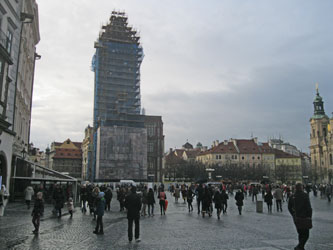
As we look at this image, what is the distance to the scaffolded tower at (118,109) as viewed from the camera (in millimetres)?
75562

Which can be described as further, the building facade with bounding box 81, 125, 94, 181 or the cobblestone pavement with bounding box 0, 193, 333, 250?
the building facade with bounding box 81, 125, 94, 181

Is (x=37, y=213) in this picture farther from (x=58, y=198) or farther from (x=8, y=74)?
(x=8, y=74)

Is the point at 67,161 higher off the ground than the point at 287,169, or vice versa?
the point at 67,161

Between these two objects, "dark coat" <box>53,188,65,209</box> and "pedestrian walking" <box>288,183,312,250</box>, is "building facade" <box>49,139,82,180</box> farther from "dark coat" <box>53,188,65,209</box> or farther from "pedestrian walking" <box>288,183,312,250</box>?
"pedestrian walking" <box>288,183,312,250</box>

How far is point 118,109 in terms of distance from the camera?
258 ft

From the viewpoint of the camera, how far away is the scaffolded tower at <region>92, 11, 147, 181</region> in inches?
2975

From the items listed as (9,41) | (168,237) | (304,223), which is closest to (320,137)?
(9,41)

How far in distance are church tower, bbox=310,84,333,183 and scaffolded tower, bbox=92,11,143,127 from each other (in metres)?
77.9

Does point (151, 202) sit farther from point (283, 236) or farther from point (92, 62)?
point (92, 62)

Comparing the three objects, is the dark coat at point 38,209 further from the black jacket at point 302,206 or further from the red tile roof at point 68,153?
the red tile roof at point 68,153

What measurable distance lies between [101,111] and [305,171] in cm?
8727

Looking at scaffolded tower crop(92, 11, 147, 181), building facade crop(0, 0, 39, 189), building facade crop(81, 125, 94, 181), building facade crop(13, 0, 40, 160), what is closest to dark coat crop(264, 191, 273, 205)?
building facade crop(0, 0, 39, 189)

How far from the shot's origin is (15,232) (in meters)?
13.4

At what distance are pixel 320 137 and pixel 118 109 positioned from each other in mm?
92338
